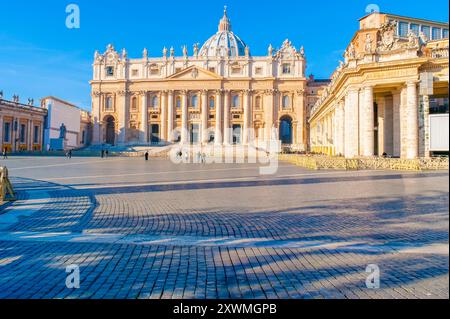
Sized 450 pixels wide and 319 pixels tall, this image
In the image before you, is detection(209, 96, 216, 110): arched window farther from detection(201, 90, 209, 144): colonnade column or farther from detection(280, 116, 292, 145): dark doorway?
detection(280, 116, 292, 145): dark doorway

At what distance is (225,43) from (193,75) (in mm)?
31881

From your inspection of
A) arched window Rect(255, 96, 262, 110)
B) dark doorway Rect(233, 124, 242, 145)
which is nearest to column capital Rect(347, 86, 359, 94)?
dark doorway Rect(233, 124, 242, 145)

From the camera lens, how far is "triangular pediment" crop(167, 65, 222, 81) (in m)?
72.1

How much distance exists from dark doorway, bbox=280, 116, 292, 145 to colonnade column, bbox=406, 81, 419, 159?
50758mm

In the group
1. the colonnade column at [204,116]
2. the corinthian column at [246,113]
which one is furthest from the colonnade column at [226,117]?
the colonnade column at [204,116]

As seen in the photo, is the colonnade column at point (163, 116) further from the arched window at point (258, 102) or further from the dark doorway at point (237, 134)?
the arched window at point (258, 102)

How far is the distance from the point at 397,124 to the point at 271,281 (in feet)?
86.5

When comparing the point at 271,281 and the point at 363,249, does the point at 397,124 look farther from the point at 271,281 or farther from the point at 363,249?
the point at 271,281

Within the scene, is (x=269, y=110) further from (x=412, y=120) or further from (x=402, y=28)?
(x=412, y=120)

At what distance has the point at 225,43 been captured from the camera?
9894 centimetres

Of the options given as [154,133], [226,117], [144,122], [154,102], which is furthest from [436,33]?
[144,122]

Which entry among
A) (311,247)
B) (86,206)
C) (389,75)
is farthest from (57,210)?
(389,75)
